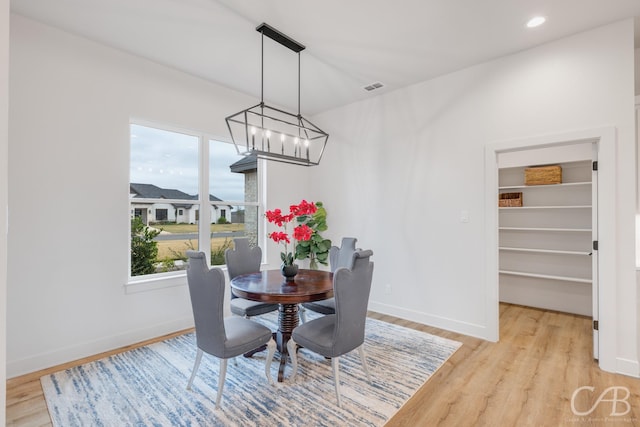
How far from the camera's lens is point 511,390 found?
2324 mm

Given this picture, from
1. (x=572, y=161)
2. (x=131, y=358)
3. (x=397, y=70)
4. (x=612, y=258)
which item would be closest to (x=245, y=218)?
(x=131, y=358)

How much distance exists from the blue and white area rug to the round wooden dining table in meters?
0.30

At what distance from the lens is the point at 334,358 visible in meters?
2.18

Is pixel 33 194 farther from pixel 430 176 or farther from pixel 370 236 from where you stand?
pixel 430 176

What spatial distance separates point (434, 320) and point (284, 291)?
2.27m

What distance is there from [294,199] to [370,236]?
4.66 ft

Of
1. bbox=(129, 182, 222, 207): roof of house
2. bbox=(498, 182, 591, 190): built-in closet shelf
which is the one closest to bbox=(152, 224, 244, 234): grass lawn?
bbox=(129, 182, 222, 207): roof of house

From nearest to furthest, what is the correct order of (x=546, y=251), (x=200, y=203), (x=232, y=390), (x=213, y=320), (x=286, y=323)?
(x=213, y=320) < (x=232, y=390) < (x=286, y=323) < (x=200, y=203) < (x=546, y=251)

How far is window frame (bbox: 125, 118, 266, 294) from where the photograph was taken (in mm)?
3246

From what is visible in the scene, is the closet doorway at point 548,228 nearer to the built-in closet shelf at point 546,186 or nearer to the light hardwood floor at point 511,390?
the built-in closet shelf at point 546,186

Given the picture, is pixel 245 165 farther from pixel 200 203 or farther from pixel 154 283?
pixel 154 283

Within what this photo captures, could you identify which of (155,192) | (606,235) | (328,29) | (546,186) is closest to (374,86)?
(328,29)

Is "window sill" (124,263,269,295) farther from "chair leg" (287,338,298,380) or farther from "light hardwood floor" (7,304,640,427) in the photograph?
"chair leg" (287,338,298,380)

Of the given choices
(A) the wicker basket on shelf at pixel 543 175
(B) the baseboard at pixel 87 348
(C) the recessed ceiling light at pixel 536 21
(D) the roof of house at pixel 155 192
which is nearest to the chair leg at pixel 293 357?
(B) the baseboard at pixel 87 348
